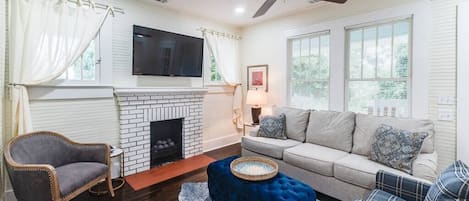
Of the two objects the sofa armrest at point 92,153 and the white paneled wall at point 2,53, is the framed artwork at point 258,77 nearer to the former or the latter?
the sofa armrest at point 92,153

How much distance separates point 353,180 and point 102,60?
3360 millimetres

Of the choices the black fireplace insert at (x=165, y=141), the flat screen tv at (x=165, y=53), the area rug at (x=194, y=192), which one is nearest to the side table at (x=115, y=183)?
the black fireplace insert at (x=165, y=141)

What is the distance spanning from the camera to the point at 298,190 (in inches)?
77.4

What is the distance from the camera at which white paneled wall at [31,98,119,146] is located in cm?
268

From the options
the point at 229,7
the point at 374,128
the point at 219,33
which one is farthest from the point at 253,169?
the point at 219,33

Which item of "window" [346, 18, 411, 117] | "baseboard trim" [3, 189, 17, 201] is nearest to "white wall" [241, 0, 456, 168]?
"window" [346, 18, 411, 117]

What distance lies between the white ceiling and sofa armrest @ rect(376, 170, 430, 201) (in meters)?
2.63

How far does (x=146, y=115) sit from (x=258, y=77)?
229 cm

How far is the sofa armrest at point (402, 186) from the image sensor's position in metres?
1.81

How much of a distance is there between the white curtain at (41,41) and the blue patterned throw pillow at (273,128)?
2641mm

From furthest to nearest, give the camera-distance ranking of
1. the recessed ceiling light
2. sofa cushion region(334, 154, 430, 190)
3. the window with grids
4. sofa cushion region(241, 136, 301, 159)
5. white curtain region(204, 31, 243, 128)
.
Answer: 1. white curtain region(204, 31, 243, 128)
2. the recessed ceiling light
3. sofa cushion region(241, 136, 301, 159)
4. the window with grids
5. sofa cushion region(334, 154, 430, 190)

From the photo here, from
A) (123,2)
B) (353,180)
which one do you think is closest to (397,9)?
(353,180)

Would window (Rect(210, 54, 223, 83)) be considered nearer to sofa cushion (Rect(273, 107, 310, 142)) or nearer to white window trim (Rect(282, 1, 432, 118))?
sofa cushion (Rect(273, 107, 310, 142))

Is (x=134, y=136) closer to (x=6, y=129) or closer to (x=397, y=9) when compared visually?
(x=6, y=129)
